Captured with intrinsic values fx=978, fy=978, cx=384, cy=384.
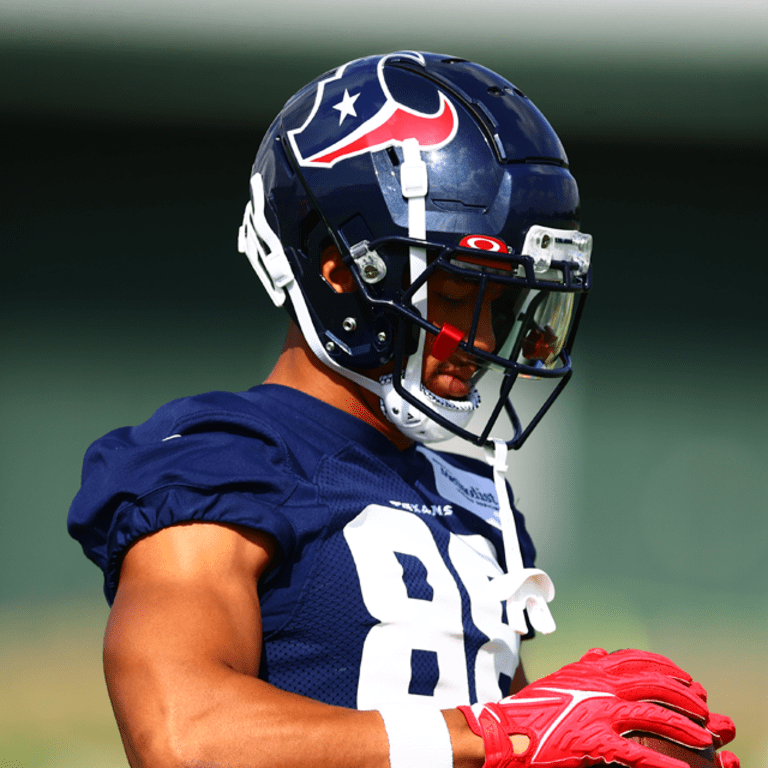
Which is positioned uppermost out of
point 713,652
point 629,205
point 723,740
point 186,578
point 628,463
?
point 629,205


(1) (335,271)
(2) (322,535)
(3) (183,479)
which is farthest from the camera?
(1) (335,271)

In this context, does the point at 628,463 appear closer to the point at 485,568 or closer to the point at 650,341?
the point at 650,341

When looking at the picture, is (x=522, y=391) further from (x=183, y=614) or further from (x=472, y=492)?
(x=183, y=614)

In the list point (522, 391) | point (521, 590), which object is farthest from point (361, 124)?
point (522, 391)

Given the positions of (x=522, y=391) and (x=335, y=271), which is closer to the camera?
(x=335, y=271)

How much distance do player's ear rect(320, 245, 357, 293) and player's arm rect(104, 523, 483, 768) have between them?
57 cm

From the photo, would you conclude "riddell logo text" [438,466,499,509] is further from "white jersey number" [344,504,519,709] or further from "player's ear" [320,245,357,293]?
"player's ear" [320,245,357,293]

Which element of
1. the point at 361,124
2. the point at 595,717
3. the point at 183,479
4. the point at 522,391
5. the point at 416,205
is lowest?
the point at 522,391

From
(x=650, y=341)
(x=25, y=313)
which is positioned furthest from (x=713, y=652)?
(x=25, y=313)

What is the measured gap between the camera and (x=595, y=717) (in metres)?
1.35

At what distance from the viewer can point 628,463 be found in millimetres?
5090

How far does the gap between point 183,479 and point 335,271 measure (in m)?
0.56

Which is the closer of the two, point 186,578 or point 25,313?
point 186,578

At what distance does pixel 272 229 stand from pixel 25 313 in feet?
10.3
